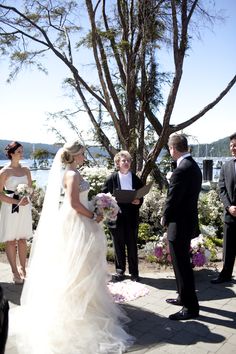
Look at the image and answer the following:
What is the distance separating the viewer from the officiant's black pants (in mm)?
5824

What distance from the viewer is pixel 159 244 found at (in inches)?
245

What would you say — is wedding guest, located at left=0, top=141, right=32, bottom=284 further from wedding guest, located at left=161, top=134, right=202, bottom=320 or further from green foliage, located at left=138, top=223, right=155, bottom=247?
green foliage, located at left=138, top=223, right=155, bottom=247

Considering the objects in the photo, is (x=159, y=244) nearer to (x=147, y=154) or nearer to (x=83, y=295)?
(x=83, y=295)

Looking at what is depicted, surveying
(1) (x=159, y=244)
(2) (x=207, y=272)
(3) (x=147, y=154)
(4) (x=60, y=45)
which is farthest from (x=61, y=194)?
(4) (x=60, y=45)

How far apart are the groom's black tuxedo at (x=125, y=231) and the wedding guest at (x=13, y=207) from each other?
136cm

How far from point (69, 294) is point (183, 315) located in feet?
4.65

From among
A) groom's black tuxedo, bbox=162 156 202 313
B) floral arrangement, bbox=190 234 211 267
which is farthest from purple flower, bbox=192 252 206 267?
groom's black tuxedo, bbox=162 156 202 313

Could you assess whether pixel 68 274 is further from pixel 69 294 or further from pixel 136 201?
pixel 136 201

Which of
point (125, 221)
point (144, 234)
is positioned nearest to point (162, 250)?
point (125, 221)

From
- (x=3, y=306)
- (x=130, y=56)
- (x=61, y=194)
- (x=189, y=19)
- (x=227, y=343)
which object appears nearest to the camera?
(x=3, y=306)

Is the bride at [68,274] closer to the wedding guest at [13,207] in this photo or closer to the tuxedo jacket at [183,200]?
the tuxedo jacket at [183,200]

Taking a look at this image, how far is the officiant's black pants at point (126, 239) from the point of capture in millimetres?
5824

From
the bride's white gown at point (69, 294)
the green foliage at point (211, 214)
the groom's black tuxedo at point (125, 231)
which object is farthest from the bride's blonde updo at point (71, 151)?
the green foliage at point (211, 214)

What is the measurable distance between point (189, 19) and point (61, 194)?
6336 mm
